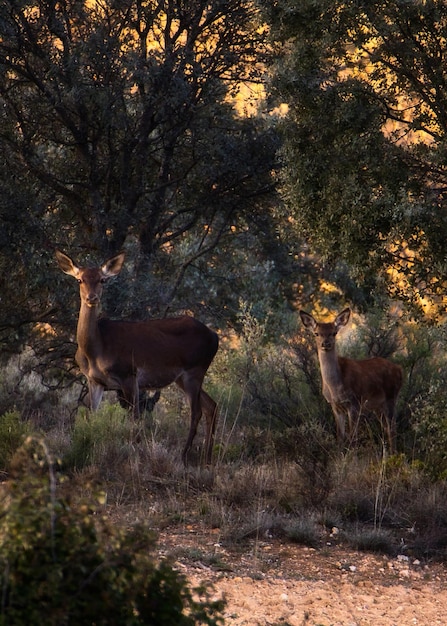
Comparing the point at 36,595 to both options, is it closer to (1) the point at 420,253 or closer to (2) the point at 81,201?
(1) the point at 420,253

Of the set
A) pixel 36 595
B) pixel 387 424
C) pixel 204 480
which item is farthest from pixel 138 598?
pixel 387 424

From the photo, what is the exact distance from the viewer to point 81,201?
1616 centimetres

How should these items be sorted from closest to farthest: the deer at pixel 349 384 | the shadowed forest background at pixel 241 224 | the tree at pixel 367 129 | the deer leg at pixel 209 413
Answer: the shadowed forest background at pixel 241 224
the tree at pixel 367 129
the deer leg at pixel 209 413
the deer at pixel 349 384

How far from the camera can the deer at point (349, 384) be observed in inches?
538

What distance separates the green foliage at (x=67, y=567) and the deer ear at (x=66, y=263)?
859 cm

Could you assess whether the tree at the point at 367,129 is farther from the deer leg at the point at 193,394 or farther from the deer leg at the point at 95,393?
the deer leg at the point at 95,393

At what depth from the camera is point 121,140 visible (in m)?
15.8

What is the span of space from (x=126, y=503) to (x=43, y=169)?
23.2ft

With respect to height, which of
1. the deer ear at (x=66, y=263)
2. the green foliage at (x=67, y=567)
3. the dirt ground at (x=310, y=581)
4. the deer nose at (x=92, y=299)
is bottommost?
the dirt ground at (x=310, y=581)

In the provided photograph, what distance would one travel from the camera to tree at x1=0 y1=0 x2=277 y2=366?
14.6 m

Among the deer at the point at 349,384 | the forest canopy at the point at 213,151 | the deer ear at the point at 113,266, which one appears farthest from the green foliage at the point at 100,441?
the forest canopy at the point at 213,151

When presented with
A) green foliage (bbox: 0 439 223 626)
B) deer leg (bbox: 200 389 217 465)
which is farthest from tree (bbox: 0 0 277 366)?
green foliage (bbox: 0 439 223 626)

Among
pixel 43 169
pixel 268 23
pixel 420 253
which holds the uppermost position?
pixel 268 23

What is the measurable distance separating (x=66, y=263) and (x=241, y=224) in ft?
15.3
